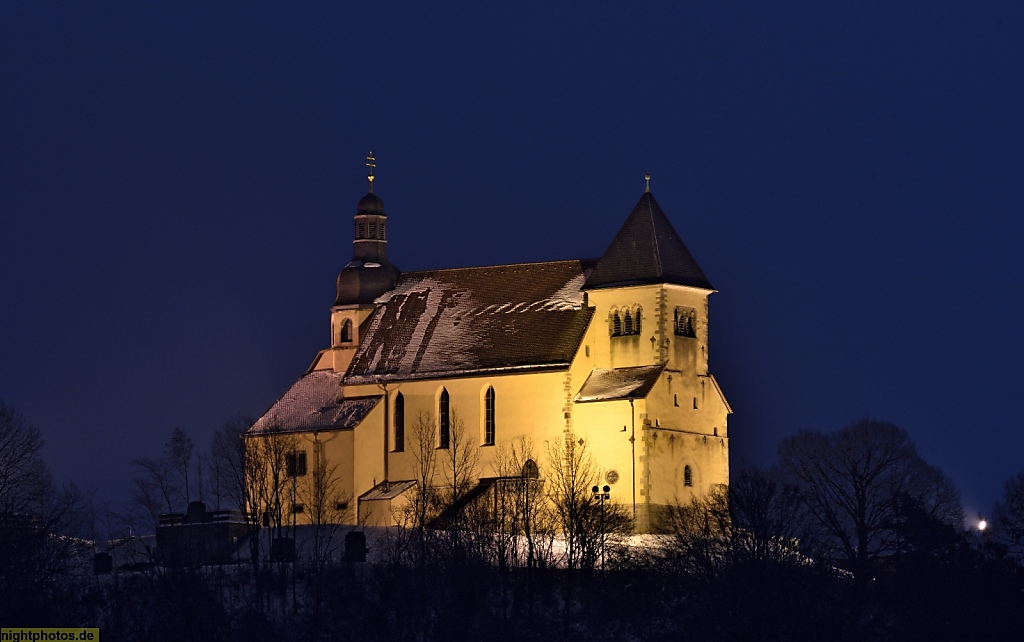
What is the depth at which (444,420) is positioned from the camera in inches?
4446

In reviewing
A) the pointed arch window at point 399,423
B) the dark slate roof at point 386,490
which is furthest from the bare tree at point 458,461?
the pointed arch window at point 399,423

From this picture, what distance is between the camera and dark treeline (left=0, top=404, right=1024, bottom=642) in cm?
9506

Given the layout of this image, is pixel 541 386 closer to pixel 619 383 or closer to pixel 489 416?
pixel 489 416

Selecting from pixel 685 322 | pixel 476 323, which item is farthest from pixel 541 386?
pixel 685 322

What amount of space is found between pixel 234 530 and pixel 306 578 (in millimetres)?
10019

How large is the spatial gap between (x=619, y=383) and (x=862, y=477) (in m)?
12.8

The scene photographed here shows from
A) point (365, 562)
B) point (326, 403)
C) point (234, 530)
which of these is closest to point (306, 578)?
point (365, 562)

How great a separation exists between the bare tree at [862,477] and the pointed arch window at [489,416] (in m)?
13.3

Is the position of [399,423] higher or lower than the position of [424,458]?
higher

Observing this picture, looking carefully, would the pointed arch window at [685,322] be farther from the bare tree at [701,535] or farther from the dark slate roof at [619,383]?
the bare tree at [701,535]

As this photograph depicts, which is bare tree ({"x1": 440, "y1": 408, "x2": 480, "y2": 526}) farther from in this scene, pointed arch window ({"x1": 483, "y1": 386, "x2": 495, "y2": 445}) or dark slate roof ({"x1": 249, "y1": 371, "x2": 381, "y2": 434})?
dark slate roof ({"x1": 249, "y1": 371, "x2": 381, "y2": 434})

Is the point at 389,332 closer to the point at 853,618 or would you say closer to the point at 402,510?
the point at 402,510

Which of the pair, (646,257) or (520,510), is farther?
(646,257)

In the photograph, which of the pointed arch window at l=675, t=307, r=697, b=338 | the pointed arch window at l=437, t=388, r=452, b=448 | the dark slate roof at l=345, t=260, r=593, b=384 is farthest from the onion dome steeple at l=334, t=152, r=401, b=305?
the pointed arch window at l=675, t=307, r=697, b=338
